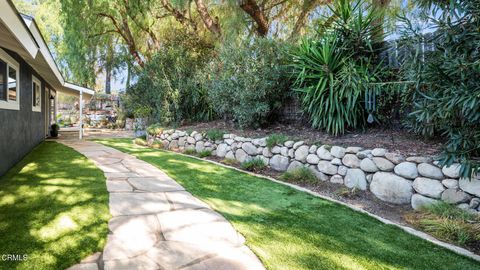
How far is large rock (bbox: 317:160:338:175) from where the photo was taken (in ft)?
15.9

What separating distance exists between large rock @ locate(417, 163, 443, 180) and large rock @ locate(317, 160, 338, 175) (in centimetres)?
130

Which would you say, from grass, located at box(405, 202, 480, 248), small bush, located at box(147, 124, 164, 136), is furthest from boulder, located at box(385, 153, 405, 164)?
small bush, located at box(147, 124, 164, 136)

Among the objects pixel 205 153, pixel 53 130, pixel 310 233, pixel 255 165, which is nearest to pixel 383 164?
pixel 310 233

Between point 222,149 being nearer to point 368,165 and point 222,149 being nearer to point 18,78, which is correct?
point 368,165

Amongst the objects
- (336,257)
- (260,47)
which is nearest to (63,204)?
(336,257)

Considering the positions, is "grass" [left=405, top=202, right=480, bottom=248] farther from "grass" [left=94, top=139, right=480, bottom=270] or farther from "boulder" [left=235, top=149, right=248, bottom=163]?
"boulder" [left=235, top=149, right=248, bottom=163]

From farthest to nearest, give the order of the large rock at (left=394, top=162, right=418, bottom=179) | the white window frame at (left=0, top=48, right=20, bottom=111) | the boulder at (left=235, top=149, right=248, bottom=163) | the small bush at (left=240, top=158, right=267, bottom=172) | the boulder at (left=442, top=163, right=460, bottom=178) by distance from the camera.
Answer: the boulder at (left=235, top=149, right=248, bottom=163)
the small bush at (left=240, top=158, right=267, bottom=172)
the white window frame at (left=0, top=48, right=20, bottom=111)
the large rock at (left=394, top=162, right=418, bottom=179)
the boulder at (left=442, top=163, right=460, bottom=178)

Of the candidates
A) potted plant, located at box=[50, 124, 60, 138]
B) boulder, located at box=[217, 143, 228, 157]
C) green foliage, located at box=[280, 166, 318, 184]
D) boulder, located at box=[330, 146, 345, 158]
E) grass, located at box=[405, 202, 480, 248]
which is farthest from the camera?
potted plant, located at box=[50, 124, 60, 138]

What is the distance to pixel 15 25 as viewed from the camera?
2.99 meters

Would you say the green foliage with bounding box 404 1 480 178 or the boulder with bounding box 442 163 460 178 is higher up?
the green foliage with bounding box 404 1 480 178

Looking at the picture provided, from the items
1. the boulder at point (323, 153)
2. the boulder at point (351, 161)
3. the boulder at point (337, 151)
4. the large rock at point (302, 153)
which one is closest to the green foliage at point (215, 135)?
the large rock at point (302, 153)

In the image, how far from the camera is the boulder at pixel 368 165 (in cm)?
432

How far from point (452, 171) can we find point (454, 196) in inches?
12.3

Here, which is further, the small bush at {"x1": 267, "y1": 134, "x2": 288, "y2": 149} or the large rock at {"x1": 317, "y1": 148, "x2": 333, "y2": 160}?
the small bush at {"x1": 267, "y1": 134, "x2": 288, "y2": 149}
